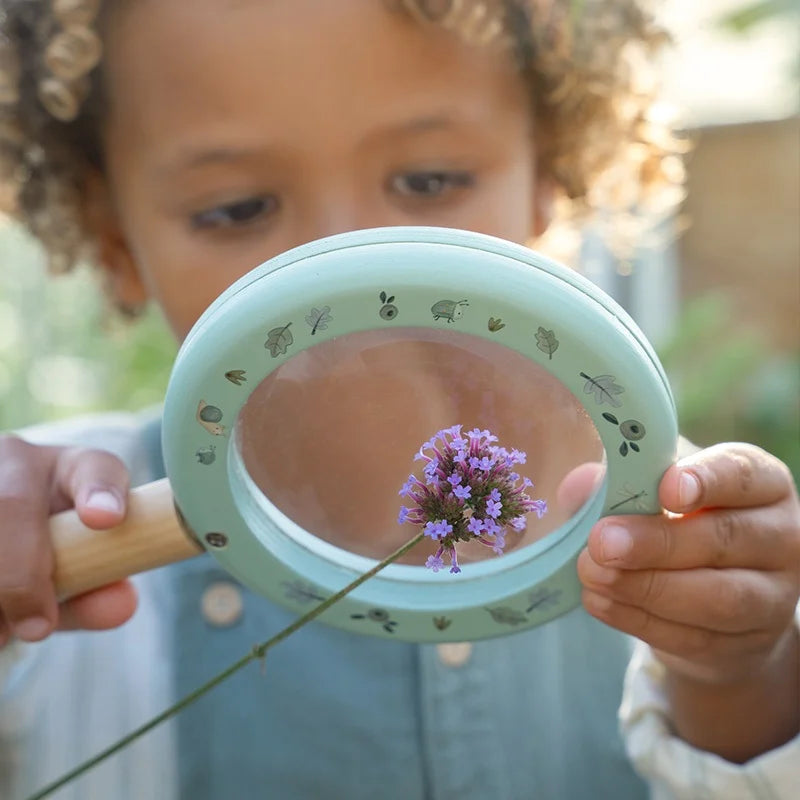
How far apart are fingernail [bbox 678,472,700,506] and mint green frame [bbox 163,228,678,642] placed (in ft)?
0.05

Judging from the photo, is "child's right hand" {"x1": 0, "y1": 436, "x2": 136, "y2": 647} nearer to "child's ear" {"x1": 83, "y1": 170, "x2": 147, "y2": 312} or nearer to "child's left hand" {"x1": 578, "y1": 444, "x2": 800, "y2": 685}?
"child's left hand" {"x1": 578, "y1": 444, "x2": 800, "y2": 685}

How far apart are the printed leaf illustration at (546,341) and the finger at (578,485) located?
112 millimetres

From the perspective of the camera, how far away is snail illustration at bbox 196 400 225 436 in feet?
2.22

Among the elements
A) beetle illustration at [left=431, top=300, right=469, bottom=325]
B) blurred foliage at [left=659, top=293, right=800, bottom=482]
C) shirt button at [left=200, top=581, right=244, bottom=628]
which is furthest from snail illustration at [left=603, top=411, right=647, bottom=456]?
blurred foliage at [left=659, top=293, right=800, bottom=482]

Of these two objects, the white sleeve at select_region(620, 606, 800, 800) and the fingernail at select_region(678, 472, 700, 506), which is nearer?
the fingernail at select_region(678, 472, 700, 506)

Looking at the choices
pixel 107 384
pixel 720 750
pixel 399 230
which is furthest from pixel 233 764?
pixel 107 384

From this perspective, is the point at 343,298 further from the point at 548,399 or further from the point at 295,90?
the point at 295,90

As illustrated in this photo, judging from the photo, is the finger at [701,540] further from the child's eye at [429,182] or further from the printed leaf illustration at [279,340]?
the child's eye at [429,182]

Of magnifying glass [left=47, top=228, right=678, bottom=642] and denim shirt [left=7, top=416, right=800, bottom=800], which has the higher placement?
magnifying glass [left=47, top=228, right=678, bottom=642]

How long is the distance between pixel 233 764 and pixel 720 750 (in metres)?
0.54

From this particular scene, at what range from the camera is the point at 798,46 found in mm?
2863

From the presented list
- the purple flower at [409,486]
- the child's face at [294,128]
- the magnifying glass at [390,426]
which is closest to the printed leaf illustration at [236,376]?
the magnifying glass at [390,426]

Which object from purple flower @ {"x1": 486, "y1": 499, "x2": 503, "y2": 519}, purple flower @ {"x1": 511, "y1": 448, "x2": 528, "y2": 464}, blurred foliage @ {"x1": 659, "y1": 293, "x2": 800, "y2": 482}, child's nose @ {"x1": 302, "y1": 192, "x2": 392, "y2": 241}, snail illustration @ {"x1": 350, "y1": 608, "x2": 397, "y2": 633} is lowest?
blurred foliage @ {"x1": 659, "y1": 293, "x2": 800, "y2": 482}

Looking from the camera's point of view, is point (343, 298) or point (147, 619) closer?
point (343, 298)
